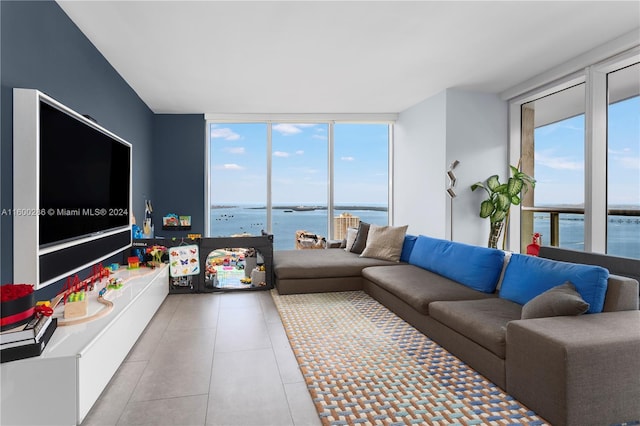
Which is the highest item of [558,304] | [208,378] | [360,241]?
[360,241]

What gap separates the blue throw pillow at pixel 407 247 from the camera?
4.60 metres

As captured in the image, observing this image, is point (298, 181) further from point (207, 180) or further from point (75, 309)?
point (75, 309)

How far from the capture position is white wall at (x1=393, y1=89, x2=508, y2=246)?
5.02 m

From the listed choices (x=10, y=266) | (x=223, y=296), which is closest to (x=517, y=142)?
(x=223, y=296)

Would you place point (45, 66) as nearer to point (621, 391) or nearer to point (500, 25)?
point (500, 25)

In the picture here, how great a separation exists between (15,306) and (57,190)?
86 centimetres

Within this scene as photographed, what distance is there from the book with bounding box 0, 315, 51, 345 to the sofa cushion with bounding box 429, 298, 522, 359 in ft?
7.97

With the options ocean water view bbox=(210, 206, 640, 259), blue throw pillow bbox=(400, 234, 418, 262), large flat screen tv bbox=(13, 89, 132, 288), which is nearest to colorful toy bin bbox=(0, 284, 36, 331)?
large flat screen tv bbox=(13, 89, 132, 288)

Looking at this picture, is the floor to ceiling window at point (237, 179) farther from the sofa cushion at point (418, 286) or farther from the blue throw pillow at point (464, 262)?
the blue throw pillow at point (464, 262)

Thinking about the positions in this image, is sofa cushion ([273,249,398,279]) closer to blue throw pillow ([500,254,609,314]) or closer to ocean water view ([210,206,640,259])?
ocean water view ([210,206,640,259])

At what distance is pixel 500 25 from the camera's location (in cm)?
316

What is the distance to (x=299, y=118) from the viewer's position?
6191mm

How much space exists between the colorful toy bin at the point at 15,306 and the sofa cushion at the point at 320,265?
8.94 ft

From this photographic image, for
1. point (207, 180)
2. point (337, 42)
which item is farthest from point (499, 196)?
point (207, 180)
